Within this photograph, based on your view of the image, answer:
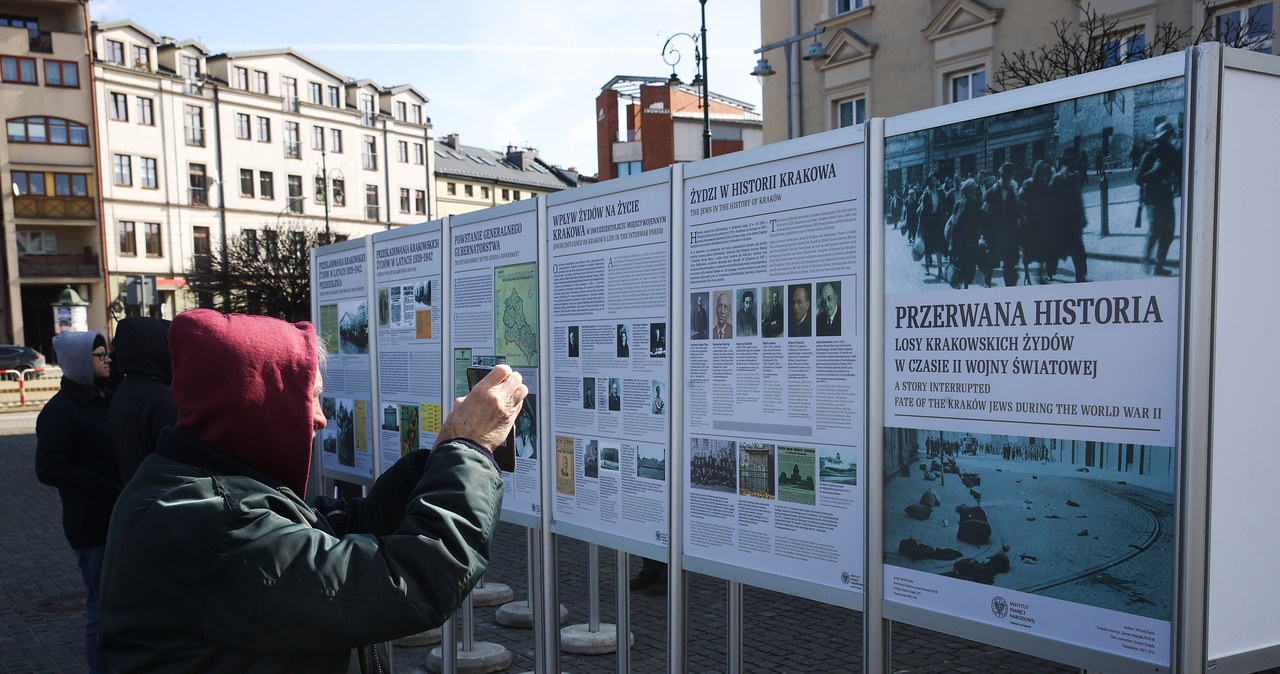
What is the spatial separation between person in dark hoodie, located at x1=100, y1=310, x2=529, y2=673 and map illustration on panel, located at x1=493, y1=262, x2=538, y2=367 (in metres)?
2.33

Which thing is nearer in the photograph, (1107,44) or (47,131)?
(1107,44)

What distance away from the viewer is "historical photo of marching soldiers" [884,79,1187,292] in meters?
2.32

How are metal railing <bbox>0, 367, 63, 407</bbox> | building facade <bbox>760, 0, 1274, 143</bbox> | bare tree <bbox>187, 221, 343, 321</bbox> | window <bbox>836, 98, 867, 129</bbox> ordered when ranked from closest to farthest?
building facade <bbox>760, 0, 1274, 143</bbox>
window <bbox>836, 98, 867, 129</bbox>
metal railing <bbox>0, 367, 63, 407</bbox>
bare tree <bbox>187, 221, 343, 321</bbox>

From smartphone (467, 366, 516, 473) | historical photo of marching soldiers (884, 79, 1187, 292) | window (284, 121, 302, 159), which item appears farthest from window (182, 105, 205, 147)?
historical photo of marching soldiers (884, 79, 1187, 292)

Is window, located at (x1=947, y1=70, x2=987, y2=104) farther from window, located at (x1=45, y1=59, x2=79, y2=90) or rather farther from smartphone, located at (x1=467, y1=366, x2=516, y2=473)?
window, located at (x1=45, y1=59, x2=79, y2=90)

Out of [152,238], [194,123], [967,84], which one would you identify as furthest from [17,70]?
[967,84]

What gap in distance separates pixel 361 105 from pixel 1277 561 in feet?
207

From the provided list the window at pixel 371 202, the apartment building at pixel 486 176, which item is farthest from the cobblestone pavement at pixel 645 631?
the apartment building at pixel 486 176

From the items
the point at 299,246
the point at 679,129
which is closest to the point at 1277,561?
the point at 299,246

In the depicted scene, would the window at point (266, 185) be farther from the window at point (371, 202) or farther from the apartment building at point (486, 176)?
the apartment building at point (486, 176)

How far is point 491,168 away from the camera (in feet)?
260

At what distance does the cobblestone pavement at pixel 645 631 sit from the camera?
19.1 ft

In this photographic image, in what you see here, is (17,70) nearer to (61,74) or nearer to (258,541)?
(61,74)

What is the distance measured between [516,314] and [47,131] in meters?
51.1
